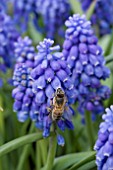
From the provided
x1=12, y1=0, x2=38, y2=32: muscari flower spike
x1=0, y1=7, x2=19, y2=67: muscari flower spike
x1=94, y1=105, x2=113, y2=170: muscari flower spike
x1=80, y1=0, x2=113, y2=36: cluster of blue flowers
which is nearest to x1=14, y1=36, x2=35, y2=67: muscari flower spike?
x1=0, y1=7, x2=19, y2=67: muscari flower spike

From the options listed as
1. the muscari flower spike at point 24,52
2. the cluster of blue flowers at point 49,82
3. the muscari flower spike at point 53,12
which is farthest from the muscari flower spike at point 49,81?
the muscari flower spike at point 53,12

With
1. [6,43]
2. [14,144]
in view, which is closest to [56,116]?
[14,144]

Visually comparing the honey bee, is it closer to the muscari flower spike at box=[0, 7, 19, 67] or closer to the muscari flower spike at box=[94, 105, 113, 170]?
the muscari flower spike at box=[94, 105, 113, 170]

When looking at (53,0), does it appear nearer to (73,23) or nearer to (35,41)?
(35,41)

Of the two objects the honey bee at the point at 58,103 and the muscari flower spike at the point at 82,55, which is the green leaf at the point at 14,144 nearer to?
the honey bee at the point at 58,103

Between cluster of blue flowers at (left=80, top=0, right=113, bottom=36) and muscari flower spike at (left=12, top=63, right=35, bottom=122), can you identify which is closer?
muscari flower spike at (left=12, top=63, right=35, bottom=122)

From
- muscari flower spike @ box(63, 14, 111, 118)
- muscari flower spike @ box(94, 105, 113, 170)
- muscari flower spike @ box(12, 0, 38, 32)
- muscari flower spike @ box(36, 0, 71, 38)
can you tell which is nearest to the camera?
muscari flower spike @ box(94, 105, 113, 170)
